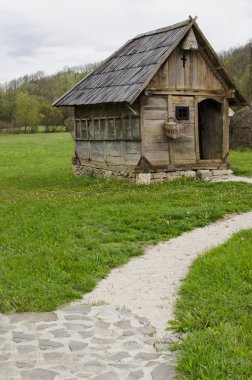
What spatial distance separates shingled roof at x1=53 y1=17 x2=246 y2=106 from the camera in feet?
55.6

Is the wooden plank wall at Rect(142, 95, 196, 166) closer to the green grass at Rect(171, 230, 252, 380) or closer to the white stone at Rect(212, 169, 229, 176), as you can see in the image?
the white stone at Rect(212, 169, 229, 176)

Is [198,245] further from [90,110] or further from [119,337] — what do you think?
[90,110]

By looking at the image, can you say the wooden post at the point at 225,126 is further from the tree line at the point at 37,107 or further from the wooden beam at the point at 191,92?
the tree line at the point at 37,107

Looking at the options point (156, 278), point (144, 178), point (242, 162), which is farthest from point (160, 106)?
point (156, 278)

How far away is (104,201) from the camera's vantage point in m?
14.1

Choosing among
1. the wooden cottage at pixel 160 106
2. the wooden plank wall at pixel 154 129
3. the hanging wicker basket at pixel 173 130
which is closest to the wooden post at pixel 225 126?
the wooden cottage at pixel 160 106

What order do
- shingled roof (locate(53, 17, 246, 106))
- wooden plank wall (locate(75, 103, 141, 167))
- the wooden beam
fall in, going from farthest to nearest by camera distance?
wooden plank wall (locate(75, 103, 141, 167)) < the wooden beam < shingled roof (locate(53, 17, 246, 106))

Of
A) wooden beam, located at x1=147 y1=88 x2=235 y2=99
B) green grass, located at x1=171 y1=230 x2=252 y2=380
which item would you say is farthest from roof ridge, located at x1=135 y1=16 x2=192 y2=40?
green grass, located at x1=171 y1=230 x2=252 y2=380

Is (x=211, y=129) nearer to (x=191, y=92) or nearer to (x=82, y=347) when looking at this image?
(x=191, y=92)

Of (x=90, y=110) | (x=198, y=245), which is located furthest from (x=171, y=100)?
(x=198, y=245)

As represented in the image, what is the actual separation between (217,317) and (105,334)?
1370 millimetres

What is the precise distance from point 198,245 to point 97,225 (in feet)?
8.66

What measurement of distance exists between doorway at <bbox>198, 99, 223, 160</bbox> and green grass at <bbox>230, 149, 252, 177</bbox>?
102 centimetres

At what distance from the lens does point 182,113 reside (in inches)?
722
